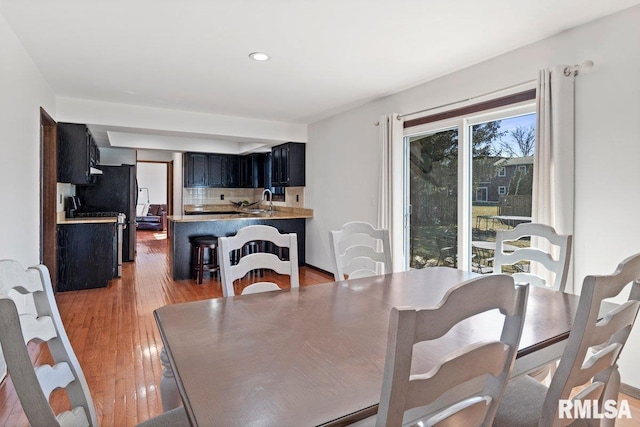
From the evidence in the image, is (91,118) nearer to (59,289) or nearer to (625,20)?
(59,289)

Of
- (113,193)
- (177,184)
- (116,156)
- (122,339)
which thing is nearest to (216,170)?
(177,184)

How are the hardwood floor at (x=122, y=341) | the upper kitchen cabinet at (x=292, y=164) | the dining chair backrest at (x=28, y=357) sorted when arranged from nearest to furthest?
the dining chair backrest at (x=28, y=357)
the hardwood floor at (x=122, y=341)
the upper kitchen cabinet at (x=292, y=164)

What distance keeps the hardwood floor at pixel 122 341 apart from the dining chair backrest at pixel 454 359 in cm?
176

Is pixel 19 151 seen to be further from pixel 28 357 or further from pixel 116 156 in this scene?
pixel 116 156

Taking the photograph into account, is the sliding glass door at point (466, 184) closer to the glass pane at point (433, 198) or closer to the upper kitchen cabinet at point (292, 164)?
the glass pane at point (433, 198)

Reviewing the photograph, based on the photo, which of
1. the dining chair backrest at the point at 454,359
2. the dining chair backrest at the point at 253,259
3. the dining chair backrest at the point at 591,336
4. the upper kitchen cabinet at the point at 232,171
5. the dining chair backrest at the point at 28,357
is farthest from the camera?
the upper kitchen cabinet at the point at 232,171

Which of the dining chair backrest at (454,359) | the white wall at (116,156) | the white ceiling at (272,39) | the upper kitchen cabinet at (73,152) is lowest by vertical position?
the dining chair backrest at (454,359)

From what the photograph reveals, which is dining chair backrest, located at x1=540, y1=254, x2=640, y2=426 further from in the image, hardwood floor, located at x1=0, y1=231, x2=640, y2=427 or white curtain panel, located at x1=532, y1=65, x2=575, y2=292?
white curtain panel, located at x1=532, y1=65, x2=575, y2=292

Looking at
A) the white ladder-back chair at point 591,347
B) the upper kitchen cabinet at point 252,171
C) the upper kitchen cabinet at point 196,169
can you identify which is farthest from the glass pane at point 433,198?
the upper kitchen cabinet at point 196,169

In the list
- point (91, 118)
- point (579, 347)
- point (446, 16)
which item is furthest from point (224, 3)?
point (91, 118)

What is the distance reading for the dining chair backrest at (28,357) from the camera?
795 millimetres

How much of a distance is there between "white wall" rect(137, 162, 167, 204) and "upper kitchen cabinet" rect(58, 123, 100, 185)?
808cm

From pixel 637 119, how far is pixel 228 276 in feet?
8.59

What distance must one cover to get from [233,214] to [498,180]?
560 cm
